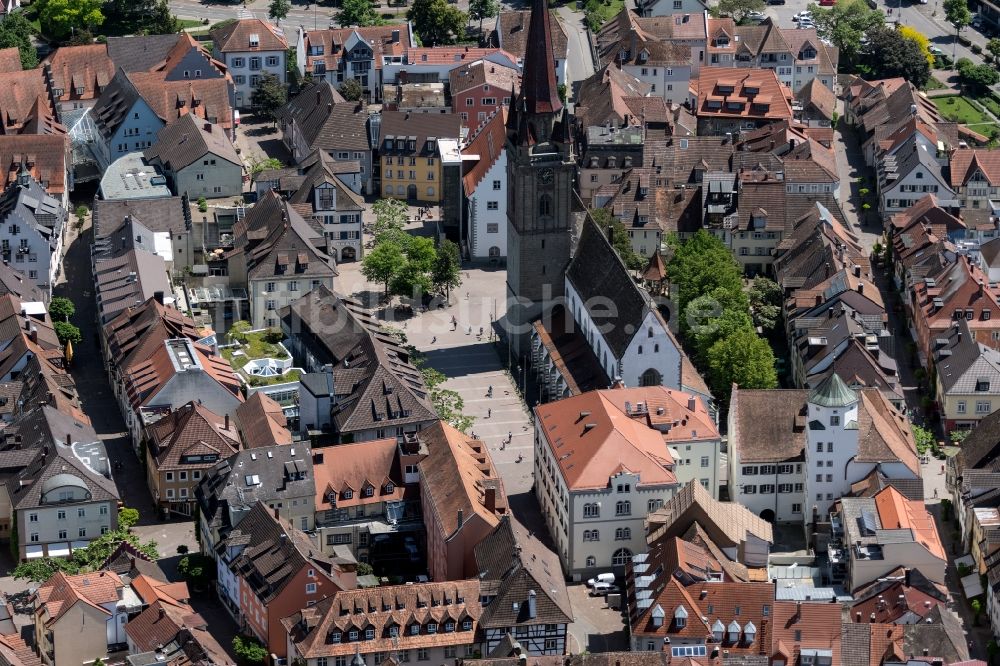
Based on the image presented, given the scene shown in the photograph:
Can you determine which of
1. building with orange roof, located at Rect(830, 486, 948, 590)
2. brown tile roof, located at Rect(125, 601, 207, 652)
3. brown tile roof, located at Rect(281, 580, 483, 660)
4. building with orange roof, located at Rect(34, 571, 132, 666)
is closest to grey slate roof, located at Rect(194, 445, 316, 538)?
brown tile roof, located at Rect(125, 601, 207, 652)

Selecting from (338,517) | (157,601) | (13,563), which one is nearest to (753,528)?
(338,517)

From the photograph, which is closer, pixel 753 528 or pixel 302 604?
pixel 302 604

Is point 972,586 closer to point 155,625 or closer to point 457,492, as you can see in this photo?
point 457,492

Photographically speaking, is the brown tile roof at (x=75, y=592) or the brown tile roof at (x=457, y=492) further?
the brown tile roof at (x=457, y=492)

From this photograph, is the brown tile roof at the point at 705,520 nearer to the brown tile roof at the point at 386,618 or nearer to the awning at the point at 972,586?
the awning at the point at 972,586

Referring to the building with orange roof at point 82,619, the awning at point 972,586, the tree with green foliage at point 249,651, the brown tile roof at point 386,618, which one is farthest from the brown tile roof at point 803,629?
the building with orange roof at point 82,619

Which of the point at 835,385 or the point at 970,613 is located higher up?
the point at 835,385

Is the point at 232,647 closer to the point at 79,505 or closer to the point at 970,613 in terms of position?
the point at 79,505
